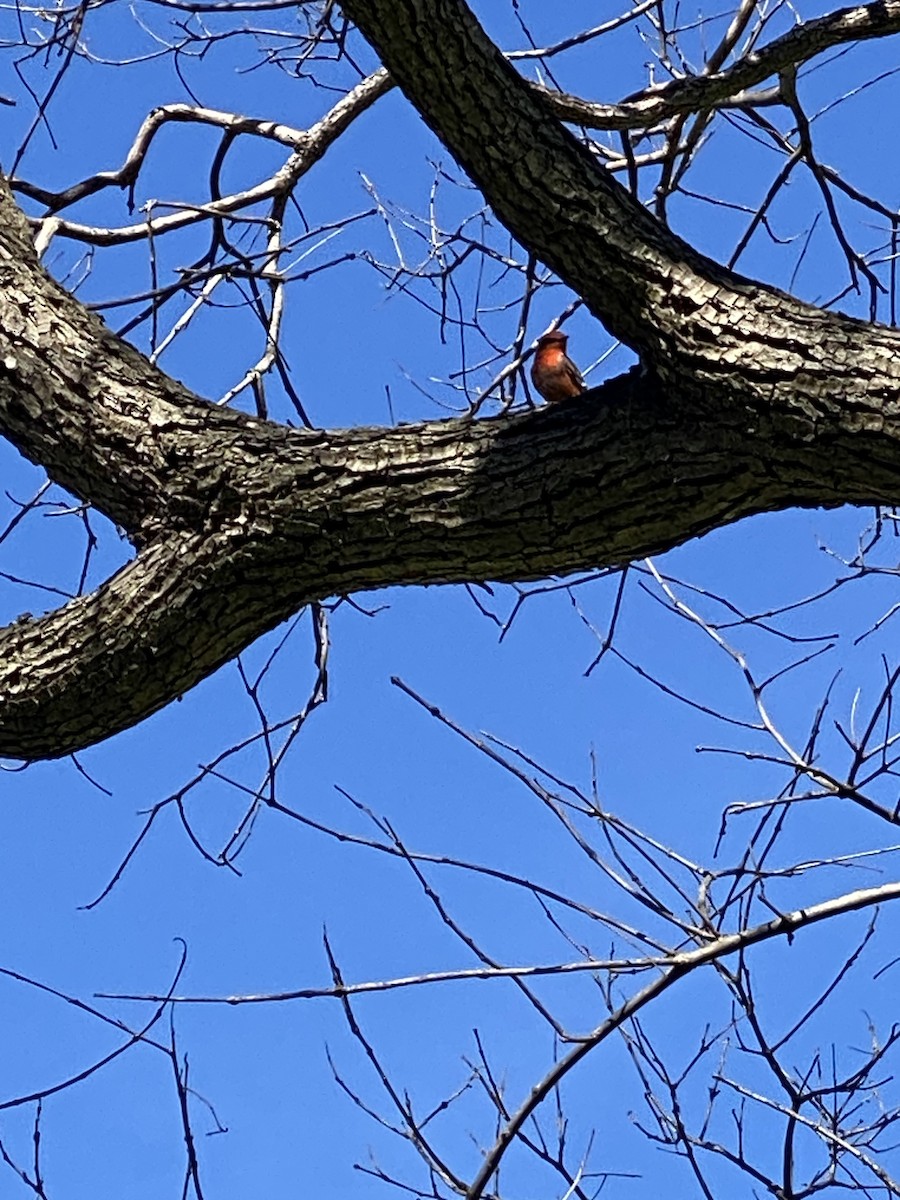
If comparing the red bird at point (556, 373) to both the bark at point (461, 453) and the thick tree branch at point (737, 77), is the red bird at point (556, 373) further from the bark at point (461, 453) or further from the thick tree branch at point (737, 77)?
the bark at point (461, 453)

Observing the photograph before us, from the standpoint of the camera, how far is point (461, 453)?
256 cm

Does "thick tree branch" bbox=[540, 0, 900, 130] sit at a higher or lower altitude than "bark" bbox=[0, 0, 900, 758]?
higher

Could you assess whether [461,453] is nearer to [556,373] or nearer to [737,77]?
[737,77]

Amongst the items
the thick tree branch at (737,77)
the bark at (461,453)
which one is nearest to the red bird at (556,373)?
the thick tree branch at (737,77)

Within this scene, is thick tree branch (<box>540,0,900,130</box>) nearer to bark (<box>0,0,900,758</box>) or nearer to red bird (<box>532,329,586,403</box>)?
bark (<box>0,0,900,758</box>)

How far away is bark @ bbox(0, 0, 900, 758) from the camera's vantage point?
8.04 feet

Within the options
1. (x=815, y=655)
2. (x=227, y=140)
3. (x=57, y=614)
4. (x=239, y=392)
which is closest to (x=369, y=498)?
(x=57, y=614)

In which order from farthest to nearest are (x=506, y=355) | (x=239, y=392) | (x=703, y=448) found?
1. (x=506, y=355)
2. (x=239, y=392)
3. (x=703, y=448)

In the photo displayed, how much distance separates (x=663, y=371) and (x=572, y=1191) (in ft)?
5.23

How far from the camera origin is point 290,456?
2615 millimetres

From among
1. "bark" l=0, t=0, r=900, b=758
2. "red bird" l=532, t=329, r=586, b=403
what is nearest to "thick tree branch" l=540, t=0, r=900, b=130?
"bark" l=0, t=0, r=900, b=758

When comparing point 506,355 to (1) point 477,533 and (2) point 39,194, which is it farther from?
(1) point 477,533

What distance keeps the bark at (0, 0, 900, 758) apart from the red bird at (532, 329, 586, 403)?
5.15 feet

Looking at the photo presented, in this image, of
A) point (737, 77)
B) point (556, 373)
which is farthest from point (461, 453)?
point (556, 373)
